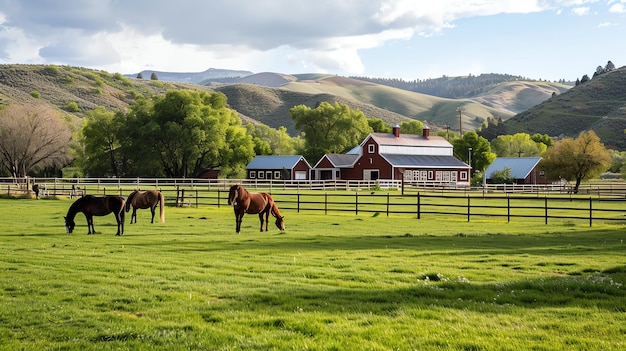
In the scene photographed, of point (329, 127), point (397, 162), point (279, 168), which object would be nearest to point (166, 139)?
point (279, 168)

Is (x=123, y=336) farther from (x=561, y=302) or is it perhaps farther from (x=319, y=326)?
(x=561, y=302)

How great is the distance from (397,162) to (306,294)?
67279mm

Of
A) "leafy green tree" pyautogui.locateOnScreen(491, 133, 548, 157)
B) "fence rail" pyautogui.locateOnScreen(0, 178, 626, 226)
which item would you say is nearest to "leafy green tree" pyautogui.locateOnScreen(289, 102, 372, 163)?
"fence rail" pyautogui.locateOnScreen(0, 178, 626, 226)

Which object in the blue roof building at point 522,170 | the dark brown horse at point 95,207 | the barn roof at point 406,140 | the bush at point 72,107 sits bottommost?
the dark brown horse at point 95,207

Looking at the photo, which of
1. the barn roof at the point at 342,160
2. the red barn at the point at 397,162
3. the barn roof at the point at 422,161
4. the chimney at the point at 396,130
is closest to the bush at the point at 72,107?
the red barn at the point at 397,162

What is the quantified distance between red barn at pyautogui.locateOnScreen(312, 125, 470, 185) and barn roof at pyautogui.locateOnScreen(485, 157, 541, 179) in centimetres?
362

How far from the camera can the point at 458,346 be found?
238 inches

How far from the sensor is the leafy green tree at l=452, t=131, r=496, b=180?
309 feet

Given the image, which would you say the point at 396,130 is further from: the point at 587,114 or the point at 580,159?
the point at 587,114

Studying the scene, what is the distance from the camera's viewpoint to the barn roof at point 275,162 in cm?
8030

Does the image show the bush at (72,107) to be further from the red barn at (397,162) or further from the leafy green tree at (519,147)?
the leafy green tree at (519,147)

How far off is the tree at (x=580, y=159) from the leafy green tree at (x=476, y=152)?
80.6 feet

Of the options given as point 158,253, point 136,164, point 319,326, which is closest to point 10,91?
point 136,164

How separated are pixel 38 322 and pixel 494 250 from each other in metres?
11.5
